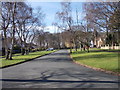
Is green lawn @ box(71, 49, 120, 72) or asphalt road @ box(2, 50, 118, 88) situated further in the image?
green lawn @ box(71, 49, 120, 72)

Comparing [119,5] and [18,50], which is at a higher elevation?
[119,5]

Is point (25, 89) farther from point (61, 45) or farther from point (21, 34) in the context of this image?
point (61, 45)

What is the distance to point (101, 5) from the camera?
863 inches

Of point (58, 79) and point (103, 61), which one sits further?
point (103, 61)

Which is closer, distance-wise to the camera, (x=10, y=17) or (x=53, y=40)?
(x=10, y=17)

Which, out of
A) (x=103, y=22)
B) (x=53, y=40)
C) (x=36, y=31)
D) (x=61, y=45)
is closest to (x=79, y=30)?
(x=36, y=31)

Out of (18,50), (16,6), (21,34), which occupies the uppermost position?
(16,6)

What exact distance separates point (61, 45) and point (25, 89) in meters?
120

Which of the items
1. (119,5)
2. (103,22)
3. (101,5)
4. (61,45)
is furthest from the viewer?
(61,45)

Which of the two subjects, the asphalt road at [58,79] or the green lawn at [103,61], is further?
the green lawn at [103,61]

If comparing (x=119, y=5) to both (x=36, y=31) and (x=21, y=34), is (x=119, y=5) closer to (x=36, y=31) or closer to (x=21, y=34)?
(x=21, y=34)

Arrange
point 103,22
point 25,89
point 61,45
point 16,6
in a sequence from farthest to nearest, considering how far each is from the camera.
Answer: point 61,45 < point 16,6 < point 103,22 < point 25,89

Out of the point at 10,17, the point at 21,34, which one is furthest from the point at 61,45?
the point at 10,17

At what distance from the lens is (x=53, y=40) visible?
11775 centimetres
